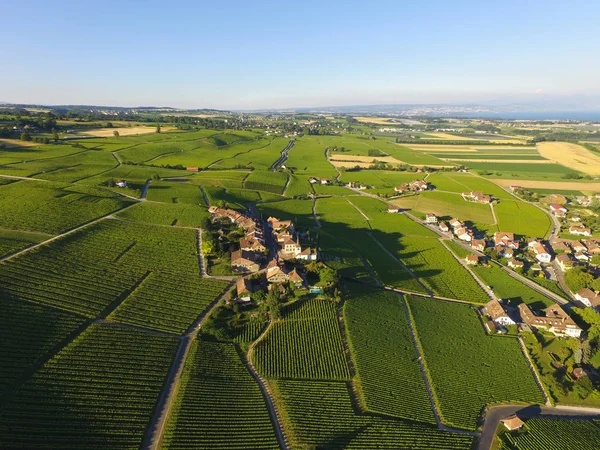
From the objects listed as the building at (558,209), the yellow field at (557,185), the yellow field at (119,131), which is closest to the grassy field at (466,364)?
the building at (558,209)

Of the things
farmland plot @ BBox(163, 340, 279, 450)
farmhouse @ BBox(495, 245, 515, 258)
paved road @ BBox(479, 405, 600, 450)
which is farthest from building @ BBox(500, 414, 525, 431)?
farmhouse @ BBox(495, 245, 515, 258)

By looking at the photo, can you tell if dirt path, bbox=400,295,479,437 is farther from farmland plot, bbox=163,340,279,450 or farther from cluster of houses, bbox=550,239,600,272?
cluster of houses, bbox=550,239,600,272

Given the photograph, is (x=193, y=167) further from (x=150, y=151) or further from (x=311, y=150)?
(x=311, y=150)

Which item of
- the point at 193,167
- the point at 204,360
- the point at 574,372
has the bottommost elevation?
the point at 574,372

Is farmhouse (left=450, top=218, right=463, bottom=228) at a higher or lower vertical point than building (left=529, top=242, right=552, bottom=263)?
higher

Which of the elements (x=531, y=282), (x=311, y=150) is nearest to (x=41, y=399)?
(x=531, y=282)

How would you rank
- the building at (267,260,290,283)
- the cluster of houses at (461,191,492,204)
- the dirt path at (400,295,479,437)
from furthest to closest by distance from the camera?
the cluster of houses at (461,191,492,204)
the building at (267,260,290,283)
the dirt path at (400,295,479,437)
